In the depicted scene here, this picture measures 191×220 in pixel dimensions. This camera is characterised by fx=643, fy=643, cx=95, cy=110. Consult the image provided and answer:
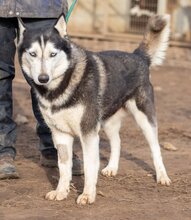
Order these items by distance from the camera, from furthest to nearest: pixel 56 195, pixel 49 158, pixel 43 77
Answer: pixel 49 158 → pixel 56 195 → pixel 43 77

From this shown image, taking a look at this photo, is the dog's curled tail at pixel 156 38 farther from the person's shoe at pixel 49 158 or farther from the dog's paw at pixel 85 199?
the dog's paw at pixel 85 199

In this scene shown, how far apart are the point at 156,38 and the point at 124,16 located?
26.4 ft

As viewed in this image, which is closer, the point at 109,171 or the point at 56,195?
the point at 56,195

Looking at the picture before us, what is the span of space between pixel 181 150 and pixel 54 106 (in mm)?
2012

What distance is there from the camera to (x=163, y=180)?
4.95 m

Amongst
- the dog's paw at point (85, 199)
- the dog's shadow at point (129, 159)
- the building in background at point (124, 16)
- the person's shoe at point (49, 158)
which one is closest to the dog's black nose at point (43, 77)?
the dog's paw at point (85, 199)

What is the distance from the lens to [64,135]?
15.1ft

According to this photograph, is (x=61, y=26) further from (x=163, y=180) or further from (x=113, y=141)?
(x=163, y=180)

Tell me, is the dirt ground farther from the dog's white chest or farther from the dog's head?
the dog's head

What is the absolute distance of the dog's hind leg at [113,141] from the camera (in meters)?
5.20

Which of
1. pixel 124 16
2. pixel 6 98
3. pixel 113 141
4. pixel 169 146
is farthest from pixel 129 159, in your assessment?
pixel 124 16

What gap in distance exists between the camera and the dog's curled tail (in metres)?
5.21

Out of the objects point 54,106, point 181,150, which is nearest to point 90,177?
point 54,106

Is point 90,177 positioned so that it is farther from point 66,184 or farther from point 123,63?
point 123,63
